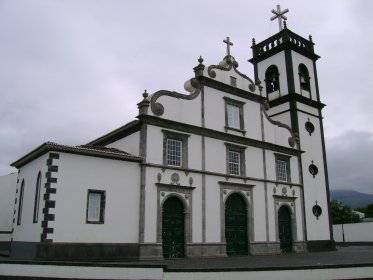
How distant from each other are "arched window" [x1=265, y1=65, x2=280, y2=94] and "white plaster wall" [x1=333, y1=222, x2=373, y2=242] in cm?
1814

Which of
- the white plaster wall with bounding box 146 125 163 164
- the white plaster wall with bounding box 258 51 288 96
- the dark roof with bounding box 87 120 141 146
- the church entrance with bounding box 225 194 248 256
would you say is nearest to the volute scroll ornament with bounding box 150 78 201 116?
the white plaster wall with bounding box 146 125 163 164

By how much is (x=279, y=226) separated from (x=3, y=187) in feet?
62.2

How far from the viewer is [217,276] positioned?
11594 millimetres

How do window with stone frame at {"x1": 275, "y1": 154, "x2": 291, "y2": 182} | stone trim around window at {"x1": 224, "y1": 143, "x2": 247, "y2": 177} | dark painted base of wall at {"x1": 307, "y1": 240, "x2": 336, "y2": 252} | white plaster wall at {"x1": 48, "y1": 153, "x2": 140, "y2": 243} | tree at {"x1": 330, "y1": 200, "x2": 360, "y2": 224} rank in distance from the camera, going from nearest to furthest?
white plaster wall at {"x1": 48, "y1": 153, "x2": 140, "y2": 243}, stone trim around window at {"x1": 224, "y1": 143, "x2": 247, "y2": 177}, window with stone frame at {"x1": 275, "y1": 154, "x2": 291, "y2": 182}, dark painted base of wall at {"x1": 307, "y1": 240, "x2": 336, "y2": 252}, tree at {"x1": 330, "y1": 200, "x2": 360, "y2": 224}

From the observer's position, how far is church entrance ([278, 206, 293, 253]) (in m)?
24.9

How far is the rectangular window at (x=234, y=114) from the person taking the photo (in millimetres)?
23484

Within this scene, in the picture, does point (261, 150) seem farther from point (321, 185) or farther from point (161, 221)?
point (161, 221)

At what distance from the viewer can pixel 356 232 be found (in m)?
39.4

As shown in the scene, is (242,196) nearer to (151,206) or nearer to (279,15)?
(151,206)

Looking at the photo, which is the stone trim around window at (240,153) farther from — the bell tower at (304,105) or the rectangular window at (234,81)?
the bell tower at (304,105)

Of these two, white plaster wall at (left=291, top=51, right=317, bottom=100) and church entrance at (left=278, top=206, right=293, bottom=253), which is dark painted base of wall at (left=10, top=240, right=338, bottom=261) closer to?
church entrance at (left=278, top=206, right=293, bottom=253)

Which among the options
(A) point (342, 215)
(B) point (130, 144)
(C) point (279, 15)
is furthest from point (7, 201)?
(A) point (342, 215)

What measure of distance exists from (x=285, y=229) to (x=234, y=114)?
8089 mm

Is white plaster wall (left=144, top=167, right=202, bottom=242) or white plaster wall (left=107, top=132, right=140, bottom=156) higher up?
white plaster wall (left=107, top=132, right=140, bottom=156)
